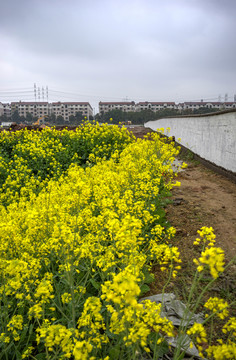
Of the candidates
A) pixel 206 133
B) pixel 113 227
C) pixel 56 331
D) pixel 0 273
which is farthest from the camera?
pixel 206 133

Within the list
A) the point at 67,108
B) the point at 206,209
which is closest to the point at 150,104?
the point at 67,108

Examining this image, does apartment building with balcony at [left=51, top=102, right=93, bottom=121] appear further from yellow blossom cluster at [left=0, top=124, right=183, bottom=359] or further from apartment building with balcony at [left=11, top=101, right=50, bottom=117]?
yellow blossom cluster at [left=0, top=124, right=183, bottom=359]

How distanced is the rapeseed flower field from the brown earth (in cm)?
18

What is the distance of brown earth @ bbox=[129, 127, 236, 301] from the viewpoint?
9.20 feet

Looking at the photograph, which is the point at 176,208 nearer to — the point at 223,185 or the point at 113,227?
the point at 223,185

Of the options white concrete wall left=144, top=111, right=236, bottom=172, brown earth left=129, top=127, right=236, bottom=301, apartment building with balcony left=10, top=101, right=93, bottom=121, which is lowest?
brown earth left=129, top=127, right=236, bottom=301

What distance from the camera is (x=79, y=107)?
5320 inches

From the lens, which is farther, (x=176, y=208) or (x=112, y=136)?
(x=112, y=136)

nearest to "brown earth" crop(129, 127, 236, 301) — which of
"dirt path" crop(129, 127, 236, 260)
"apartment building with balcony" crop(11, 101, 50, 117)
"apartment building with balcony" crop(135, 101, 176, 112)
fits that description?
"dirt path" crop(129, 127, 236, 260)

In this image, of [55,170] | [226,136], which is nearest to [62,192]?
[55,170]

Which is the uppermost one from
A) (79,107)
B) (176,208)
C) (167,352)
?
(79,107)

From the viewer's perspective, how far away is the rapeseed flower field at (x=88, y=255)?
59.9 inches

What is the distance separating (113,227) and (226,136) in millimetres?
5695

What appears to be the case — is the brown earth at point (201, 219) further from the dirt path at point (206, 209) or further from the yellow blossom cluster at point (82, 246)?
the yellow blossom cluster at point (82, 246)
